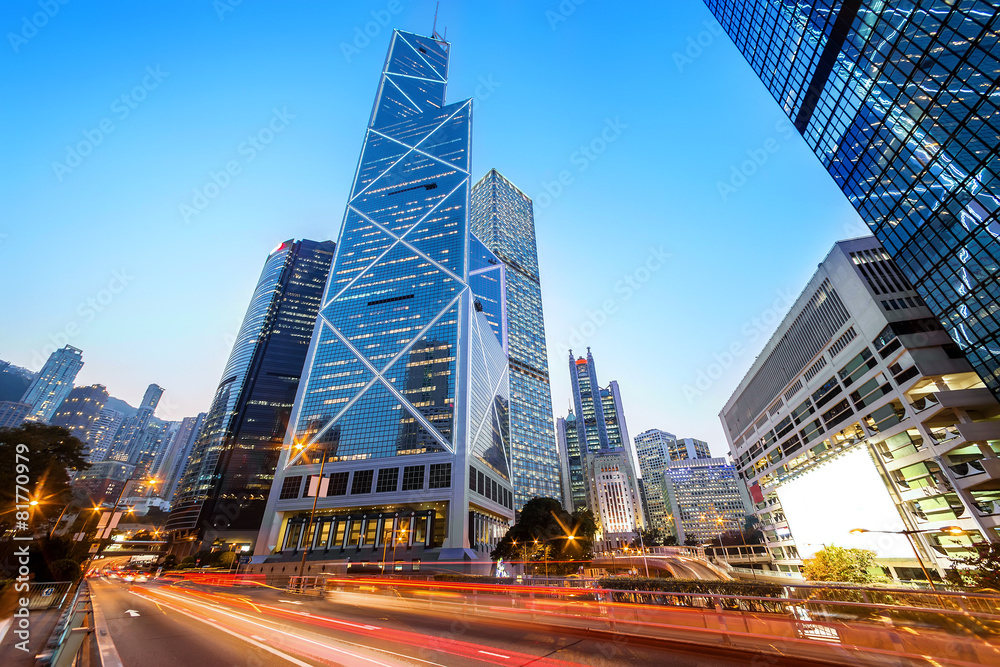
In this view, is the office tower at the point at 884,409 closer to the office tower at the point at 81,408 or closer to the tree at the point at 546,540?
the tree at the point at 546,540

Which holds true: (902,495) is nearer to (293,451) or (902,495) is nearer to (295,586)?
(295,586)

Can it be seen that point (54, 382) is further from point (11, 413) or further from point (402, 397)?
point (402, 397)

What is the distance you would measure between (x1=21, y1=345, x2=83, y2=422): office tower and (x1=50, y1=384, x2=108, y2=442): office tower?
17.0ft

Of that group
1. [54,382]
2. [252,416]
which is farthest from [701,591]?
[54,382]

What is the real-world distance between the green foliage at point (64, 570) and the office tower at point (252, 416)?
104 meters

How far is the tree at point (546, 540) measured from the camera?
59031 mm

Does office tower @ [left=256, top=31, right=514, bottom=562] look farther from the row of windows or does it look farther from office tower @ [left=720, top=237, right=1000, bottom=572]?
office tower @ [left=720, top=237, right=1000, bottom=572]

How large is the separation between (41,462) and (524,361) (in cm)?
13720

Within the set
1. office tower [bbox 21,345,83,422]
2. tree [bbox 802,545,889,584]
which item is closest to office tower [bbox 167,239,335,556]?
office tower [bbox 21,345,83,422]

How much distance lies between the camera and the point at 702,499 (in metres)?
175

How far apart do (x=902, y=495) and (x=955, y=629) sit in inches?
2131

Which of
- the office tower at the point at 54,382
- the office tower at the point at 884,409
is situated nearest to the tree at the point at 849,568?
the office tower at the point at 884,409

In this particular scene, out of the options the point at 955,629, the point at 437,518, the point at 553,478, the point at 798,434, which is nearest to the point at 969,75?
the point at 955,629

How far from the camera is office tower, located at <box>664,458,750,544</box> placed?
550 ft
